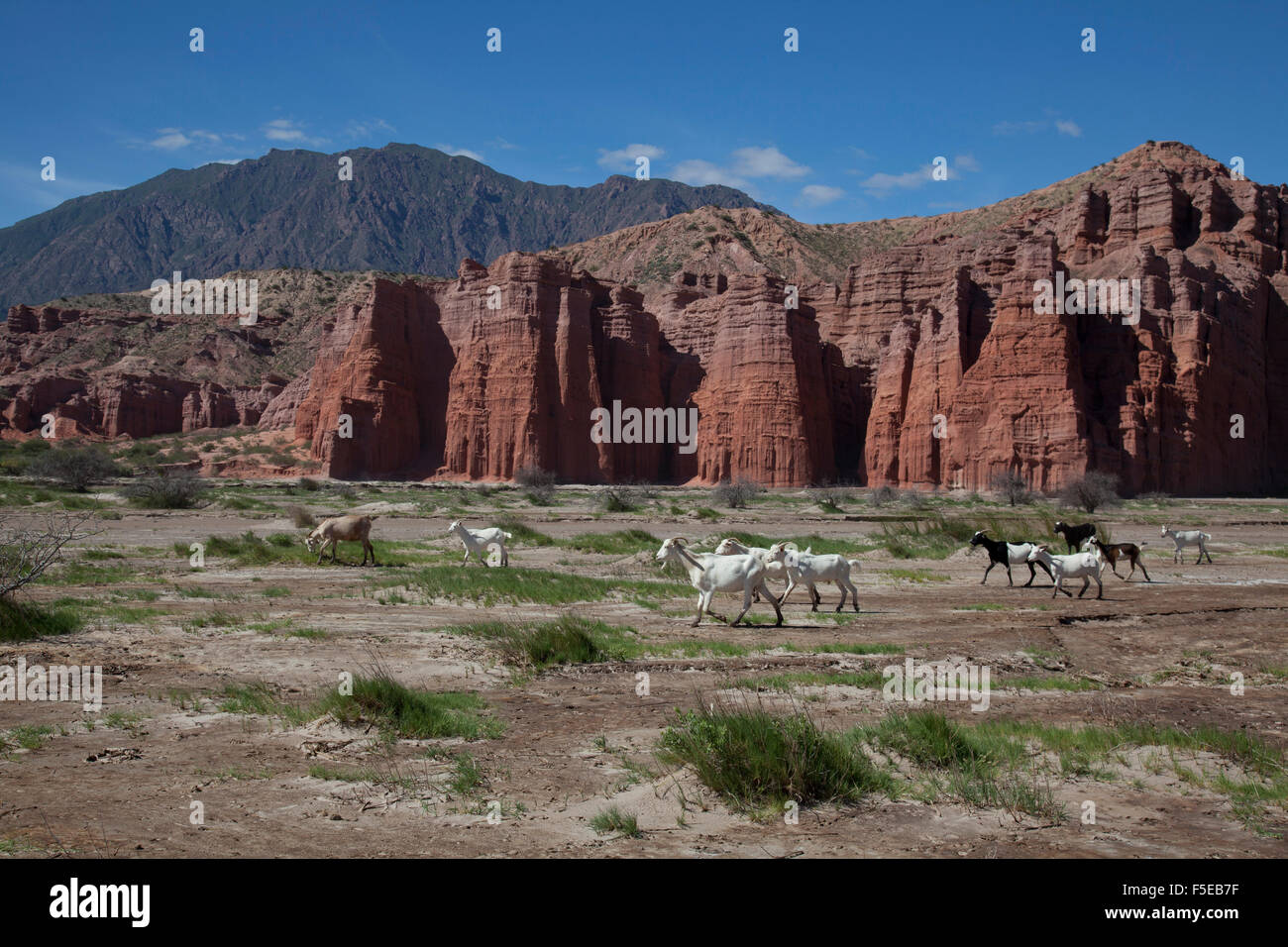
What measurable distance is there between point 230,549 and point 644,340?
6870cm

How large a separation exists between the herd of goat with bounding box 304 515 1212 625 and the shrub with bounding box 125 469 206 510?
23.8 m

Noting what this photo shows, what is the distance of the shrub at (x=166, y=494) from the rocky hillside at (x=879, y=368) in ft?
106

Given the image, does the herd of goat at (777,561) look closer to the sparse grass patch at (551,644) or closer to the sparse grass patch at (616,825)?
the sparse grass patch at (551,644)

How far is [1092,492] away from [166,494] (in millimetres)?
53588

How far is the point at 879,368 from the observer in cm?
8975

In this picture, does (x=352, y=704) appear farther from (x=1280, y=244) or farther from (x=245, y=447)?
(x=1280, y=244)

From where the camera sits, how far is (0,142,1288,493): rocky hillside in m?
74.5

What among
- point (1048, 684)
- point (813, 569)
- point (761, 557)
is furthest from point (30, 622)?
point (1048, 684)

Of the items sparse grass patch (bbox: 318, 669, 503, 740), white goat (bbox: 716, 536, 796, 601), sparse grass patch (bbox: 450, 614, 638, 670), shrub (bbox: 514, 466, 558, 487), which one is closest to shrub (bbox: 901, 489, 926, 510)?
shrub (bbox: 514, 466, 558, 487)

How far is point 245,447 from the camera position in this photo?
90375 millimetres

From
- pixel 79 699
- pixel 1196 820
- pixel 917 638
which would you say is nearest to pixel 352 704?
pixel 79 699

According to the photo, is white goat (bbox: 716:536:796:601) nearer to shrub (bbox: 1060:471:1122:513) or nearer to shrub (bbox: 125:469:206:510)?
shrub (bbox: 125:469:206:510)

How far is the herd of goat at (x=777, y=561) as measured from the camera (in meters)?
14.1

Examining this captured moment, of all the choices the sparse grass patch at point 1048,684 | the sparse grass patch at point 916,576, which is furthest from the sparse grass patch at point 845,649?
the sparse grass patch at point 916,576
